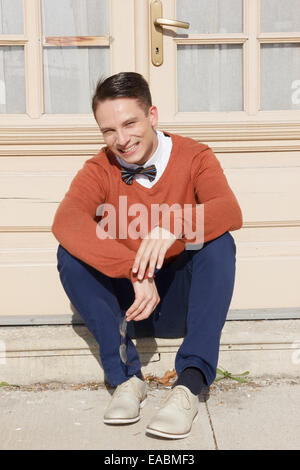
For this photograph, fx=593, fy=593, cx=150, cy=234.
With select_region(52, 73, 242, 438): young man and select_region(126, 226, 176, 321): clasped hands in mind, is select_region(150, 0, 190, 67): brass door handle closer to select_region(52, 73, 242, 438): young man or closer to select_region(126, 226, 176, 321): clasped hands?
select_region(52, 73, 242, 438): young man

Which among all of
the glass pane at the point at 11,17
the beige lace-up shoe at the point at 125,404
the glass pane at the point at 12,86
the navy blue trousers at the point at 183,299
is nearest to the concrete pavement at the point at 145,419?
the beige lace-up shoe at the point at 125,404

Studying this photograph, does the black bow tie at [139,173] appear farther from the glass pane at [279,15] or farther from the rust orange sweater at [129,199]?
the glass pane at [279,15]

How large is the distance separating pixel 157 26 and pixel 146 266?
1457 millimetres

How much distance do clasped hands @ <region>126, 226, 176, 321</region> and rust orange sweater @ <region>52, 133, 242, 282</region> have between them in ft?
0.13

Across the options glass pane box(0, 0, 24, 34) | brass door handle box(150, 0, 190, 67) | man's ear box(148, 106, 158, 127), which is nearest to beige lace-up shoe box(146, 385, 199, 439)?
man's ear box(148, 106, 158, 127)

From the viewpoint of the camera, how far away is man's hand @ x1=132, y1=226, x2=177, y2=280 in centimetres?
214

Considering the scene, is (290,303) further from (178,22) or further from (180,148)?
(178,22)

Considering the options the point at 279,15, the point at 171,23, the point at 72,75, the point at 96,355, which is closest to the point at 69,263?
the point at 96,355

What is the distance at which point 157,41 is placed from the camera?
119 inches

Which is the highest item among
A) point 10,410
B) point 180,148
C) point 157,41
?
point 157,41

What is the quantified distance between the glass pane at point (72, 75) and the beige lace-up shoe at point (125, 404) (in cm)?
152

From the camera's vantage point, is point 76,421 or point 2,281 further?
point 2,281

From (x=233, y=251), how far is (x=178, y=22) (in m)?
1.33
